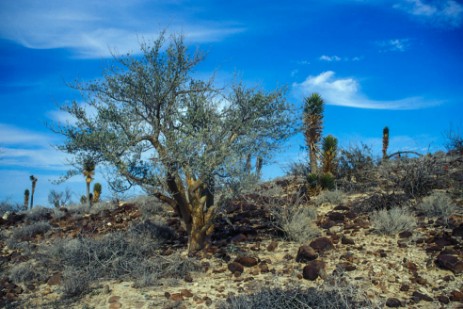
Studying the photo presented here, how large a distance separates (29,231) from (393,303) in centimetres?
1256

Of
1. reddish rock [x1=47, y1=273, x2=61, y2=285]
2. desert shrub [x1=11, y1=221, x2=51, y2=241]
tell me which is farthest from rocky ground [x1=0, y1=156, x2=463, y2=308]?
desert shrub [x1=11, y1=221, x2=51, y2=241]

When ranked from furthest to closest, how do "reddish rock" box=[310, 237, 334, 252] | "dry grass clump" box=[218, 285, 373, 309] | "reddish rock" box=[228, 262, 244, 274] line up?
"reddish rock" box=[310, 237, 334, 252], "reddish rock" box=[228, 262, 244, 274], "dry grass clump" box=[218, 285, 373, 309]

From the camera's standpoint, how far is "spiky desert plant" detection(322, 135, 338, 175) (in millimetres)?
15352

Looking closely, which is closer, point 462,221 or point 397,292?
point 397,292

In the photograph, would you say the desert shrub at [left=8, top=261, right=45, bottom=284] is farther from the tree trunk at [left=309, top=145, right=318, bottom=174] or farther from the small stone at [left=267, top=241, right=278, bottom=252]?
the tree trunk at [left=309, top=145, right=318, bottom=174]

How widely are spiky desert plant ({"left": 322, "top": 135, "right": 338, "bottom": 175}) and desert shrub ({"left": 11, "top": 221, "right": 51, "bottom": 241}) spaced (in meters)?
10.5

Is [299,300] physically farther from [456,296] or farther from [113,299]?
[113,299]

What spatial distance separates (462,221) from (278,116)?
504cm

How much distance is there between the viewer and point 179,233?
12141 millimetres

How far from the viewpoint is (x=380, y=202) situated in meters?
11.3

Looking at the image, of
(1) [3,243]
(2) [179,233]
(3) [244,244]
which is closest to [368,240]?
(3) [244,244]

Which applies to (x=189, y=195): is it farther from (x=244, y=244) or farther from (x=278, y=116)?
(x=278, y=116)

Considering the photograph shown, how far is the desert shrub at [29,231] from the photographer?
46.3 ft

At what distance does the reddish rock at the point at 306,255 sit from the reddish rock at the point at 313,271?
0.59m
